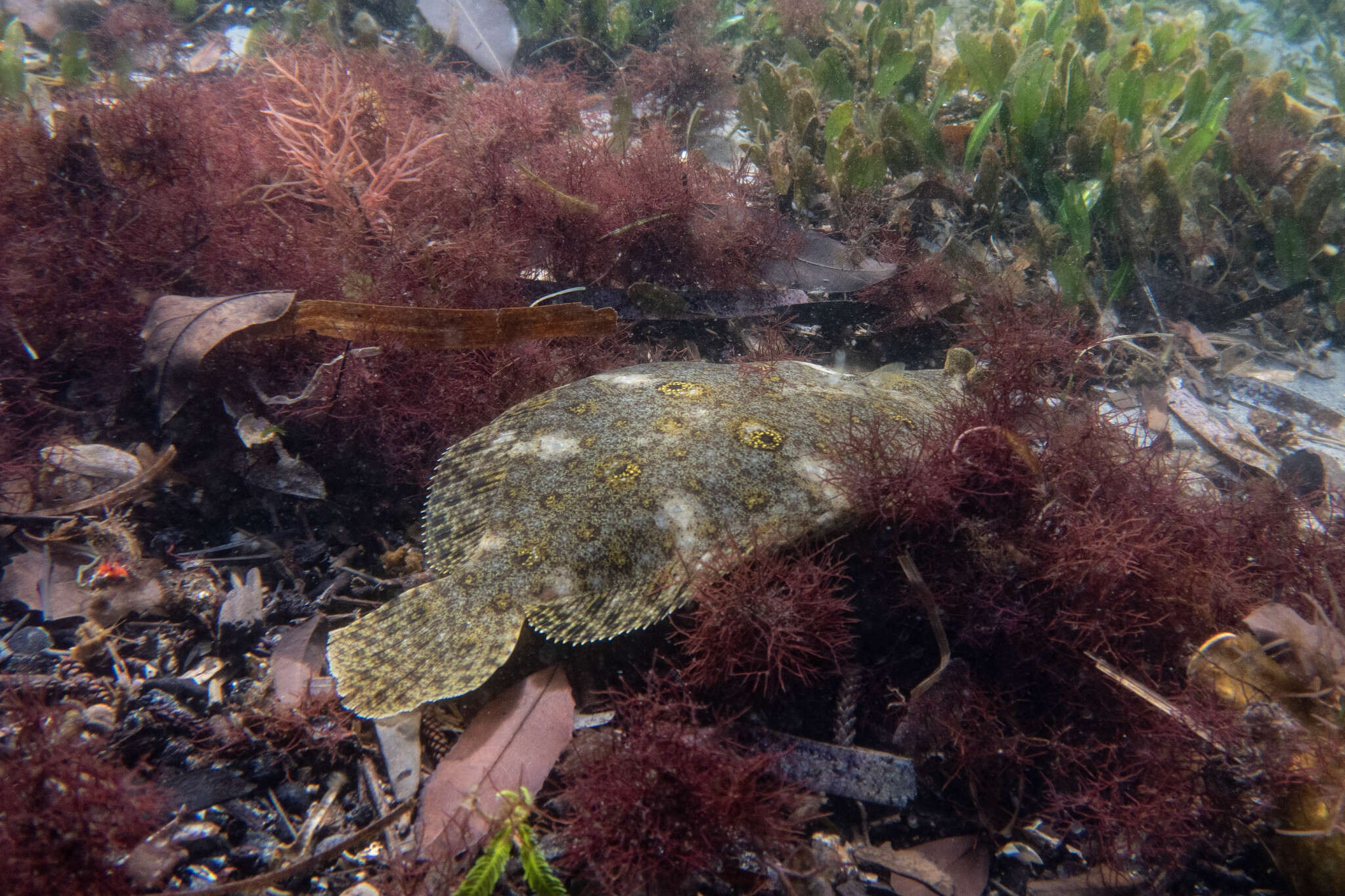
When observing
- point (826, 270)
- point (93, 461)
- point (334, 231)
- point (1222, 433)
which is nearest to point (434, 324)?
point (334, 231)

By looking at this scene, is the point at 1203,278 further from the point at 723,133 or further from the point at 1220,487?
the point at 723,133

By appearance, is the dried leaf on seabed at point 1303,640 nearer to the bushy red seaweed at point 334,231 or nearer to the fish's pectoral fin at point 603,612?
the fish's pectoral fin at point 603,612

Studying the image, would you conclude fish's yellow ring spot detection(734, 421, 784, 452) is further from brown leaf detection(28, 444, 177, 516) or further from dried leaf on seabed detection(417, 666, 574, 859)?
brown leaf detection(28, 444, 177, 516)

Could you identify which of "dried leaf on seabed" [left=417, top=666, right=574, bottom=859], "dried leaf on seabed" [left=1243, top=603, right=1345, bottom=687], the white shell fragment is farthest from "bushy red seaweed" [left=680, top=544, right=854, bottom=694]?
the white shell fragment

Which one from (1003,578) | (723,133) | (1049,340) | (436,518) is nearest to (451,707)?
(436,518)

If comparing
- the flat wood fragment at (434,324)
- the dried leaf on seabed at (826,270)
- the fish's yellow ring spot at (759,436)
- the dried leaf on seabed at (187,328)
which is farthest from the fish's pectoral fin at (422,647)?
the dried leaf on seabed at (826,270)

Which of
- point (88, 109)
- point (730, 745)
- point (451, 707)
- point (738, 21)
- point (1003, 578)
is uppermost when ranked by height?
point (738, 21)
